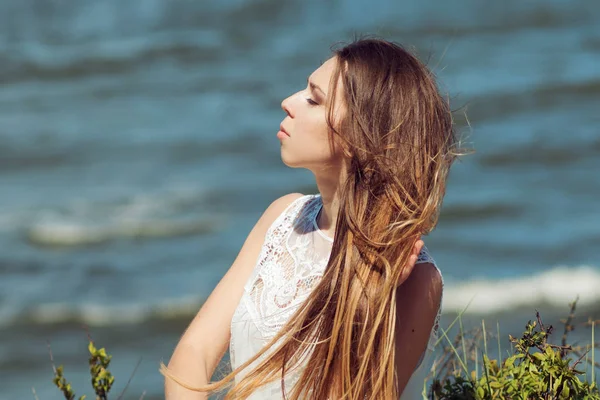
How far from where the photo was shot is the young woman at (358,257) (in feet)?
8.98

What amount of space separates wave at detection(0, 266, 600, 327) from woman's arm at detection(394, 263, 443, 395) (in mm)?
4694

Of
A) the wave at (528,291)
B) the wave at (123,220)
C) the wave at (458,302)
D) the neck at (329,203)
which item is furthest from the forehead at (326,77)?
the wave at (123,220)

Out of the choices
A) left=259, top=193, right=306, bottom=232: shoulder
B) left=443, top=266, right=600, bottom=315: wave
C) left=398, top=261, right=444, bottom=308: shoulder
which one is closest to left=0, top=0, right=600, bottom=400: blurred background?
left=443, top=266, right=600, bottom=315: wave

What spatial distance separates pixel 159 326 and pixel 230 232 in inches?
65.6

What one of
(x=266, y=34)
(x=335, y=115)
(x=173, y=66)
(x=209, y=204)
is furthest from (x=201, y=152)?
(x=335, y=115)

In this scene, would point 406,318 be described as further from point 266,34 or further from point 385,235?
point 266,34

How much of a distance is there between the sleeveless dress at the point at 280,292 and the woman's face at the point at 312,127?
278 mm

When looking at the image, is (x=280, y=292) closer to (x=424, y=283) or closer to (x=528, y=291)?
(x=424, y=283)

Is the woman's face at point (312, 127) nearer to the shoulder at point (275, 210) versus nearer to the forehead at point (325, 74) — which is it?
the forehead at point (325, 74)

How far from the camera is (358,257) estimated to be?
276cm

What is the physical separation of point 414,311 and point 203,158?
7882 millimetres

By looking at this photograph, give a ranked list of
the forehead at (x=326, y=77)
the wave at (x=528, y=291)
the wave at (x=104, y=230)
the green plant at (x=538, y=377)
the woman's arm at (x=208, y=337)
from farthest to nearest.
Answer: the wave at (x=104, y=230), the wave at (x=528, y=291), the woman's arm at (x=208, y=337), the forehead at (x=326, y=77), the green plant at (x=538, y=377)

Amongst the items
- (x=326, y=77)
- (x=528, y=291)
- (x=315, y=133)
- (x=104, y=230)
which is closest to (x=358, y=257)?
(x=315, y=133)

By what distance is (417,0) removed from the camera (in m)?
14.4
